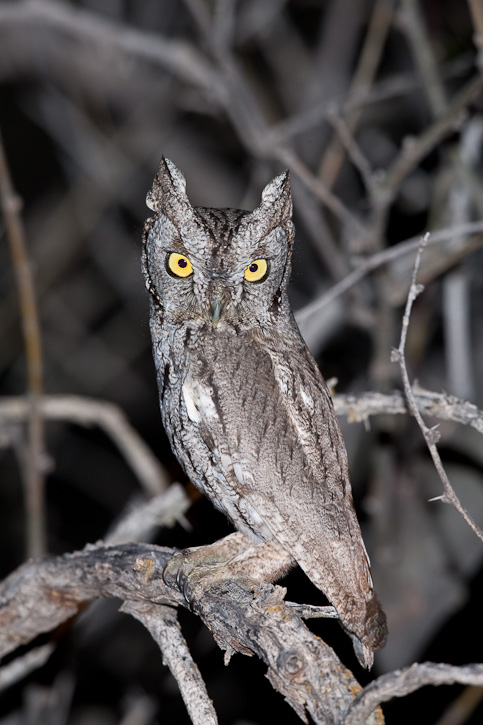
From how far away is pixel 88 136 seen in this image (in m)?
5.11

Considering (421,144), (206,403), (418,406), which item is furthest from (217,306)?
(421,144)

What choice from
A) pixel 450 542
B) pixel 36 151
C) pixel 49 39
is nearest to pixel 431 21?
pixel 49 39

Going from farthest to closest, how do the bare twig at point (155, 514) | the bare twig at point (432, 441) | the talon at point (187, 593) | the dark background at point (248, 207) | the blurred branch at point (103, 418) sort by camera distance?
the dark background at point (248, 207) < the blurred branch at point (103, 418) < the bare twig at point (155, 514) < the talon at point (187, 593) < the bare twig at point (432, 441)

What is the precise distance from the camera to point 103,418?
305cm

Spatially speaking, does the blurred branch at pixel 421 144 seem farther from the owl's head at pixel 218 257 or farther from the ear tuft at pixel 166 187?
the ear tuft at pixel 166 187

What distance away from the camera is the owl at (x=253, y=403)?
1.98m

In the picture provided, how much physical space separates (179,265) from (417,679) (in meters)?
1.31

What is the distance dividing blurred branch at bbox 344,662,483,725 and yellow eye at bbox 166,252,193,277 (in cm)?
124

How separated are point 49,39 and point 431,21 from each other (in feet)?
8.14

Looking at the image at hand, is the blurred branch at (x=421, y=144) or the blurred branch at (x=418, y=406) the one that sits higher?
the blurred branch at (x=421, y=144)

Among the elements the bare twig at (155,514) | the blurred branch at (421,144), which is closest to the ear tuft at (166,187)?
the bare twig at (155,514)

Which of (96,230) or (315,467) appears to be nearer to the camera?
(315,467)

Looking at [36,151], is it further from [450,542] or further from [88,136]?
[450,542]

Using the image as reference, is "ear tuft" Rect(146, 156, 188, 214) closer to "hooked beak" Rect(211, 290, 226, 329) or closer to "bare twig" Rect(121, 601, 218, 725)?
"hooked beak" Rect(211, 290, 226, 329)
